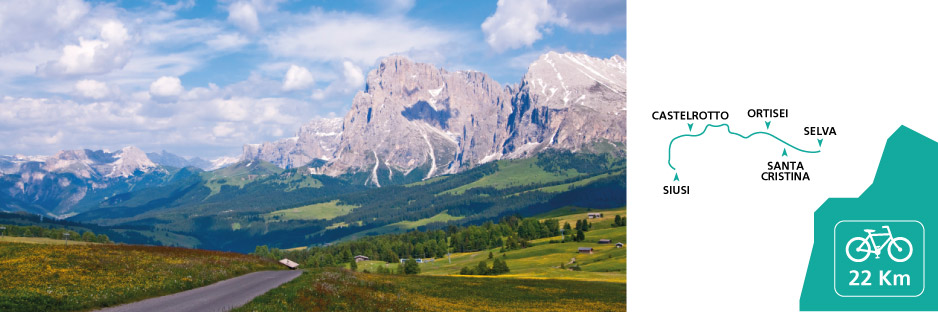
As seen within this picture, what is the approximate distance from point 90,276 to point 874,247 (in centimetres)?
4188

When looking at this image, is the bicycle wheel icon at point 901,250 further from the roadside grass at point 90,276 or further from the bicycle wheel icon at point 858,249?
the roadside grass at point 90,276

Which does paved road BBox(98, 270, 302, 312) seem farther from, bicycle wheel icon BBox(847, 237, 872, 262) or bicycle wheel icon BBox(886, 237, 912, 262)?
bicycle wheel icon BBox(886, 237, 912, 262)

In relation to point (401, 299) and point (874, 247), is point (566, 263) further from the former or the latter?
point (874, 247)

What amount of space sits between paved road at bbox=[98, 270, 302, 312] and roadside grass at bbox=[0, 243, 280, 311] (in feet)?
3.59

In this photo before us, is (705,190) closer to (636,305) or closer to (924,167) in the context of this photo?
(636,305)

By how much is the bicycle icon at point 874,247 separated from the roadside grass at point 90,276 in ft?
109

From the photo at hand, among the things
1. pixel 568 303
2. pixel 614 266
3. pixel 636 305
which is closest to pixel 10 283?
pixel 636 305

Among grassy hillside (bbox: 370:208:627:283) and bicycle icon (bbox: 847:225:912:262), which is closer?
bicycle icon (bbox: 847:225:912:262)

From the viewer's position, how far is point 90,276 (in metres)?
36.4

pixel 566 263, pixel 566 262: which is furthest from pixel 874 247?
pixel 566 262

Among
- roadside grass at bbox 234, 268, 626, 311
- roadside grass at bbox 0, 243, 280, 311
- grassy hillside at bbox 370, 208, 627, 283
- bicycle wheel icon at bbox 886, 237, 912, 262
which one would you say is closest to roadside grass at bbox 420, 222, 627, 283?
grassy hillside at bbox 370, 208, 627, 283

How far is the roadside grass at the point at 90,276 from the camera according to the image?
93.8 ft

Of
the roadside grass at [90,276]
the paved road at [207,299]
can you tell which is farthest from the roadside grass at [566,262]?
the roadside grass at [90,276]

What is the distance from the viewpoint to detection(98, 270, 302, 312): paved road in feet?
99.9
